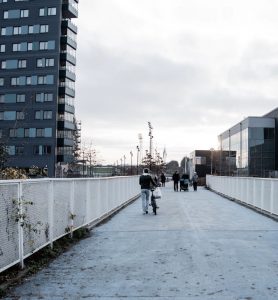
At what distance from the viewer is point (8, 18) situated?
272 ft

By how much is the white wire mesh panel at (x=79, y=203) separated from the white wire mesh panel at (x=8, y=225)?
4.20 m

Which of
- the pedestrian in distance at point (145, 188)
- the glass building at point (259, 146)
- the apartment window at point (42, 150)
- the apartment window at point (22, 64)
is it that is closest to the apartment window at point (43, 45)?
the apartment window at point (22, 64)

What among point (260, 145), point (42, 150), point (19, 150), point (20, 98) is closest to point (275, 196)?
point (260, 145)

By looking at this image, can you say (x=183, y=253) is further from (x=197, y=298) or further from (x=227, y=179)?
(x=227, y=179)

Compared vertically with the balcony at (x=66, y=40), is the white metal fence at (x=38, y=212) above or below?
below

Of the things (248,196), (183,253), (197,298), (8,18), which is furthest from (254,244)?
(8,18)

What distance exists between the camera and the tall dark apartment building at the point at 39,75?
7925cm

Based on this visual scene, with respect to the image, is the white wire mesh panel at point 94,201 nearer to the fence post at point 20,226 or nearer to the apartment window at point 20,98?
the fence post at point 20,226

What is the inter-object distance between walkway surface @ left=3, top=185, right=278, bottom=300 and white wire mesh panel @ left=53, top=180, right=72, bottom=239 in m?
0.51

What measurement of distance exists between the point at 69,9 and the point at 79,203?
74.0m

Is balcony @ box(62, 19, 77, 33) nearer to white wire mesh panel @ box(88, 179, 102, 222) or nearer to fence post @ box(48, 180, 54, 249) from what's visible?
white wire mesh panel @ box(88, 179, 102, 222)

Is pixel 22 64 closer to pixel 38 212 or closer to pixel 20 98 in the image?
pixel 20 98

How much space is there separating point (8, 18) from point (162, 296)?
82.8 m

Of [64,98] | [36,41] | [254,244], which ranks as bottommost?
[254,244]
